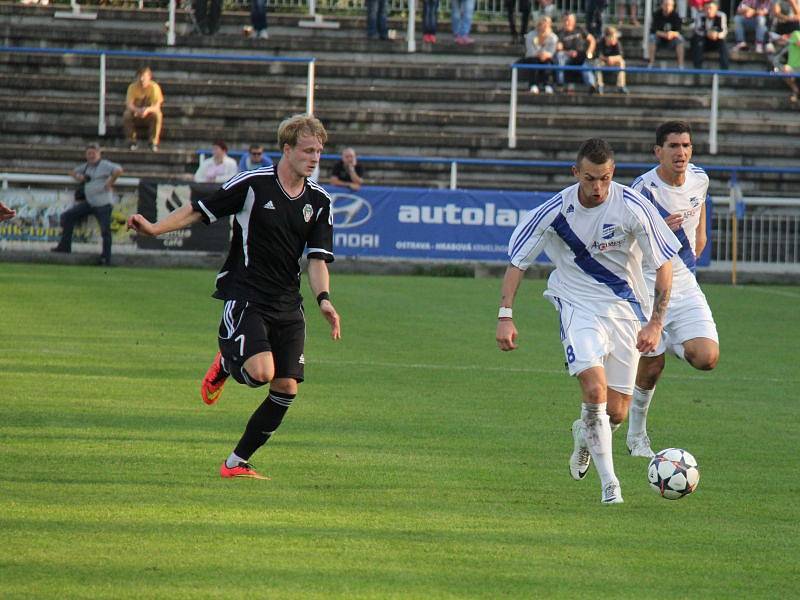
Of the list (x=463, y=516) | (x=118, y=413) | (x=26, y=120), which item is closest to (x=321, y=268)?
(x=463, y=516)

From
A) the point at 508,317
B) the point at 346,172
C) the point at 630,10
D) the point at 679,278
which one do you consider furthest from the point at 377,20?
the point at 508,317

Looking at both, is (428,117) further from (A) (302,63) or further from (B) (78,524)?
(B) (78,524)

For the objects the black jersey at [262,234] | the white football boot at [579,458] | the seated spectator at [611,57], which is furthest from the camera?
the seated spectator at [611,57]

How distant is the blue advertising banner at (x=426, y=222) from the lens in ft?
82.2

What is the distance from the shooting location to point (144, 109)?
93.5 ft

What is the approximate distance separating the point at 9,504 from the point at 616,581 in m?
3.01

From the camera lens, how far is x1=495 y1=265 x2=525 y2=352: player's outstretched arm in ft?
26.4

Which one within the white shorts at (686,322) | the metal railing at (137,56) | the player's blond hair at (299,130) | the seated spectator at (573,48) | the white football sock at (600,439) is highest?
the seated spectator at (573,48)

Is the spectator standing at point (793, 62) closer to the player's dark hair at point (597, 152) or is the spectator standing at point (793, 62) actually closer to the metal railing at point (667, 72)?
the metal railing at point (667, 72)

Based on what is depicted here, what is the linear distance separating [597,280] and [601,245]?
23 cm

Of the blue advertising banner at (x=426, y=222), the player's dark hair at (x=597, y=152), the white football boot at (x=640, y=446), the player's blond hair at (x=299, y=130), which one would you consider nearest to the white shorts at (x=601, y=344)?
the player's dark hair at (x=597, y=152)

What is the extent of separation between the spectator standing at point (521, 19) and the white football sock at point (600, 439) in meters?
25.0

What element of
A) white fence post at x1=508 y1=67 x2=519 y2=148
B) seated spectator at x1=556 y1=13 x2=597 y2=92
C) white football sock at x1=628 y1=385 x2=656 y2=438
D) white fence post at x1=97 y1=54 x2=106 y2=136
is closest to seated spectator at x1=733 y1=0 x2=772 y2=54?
seated spectator at x1=556 y1=13 x2=597 y2=92

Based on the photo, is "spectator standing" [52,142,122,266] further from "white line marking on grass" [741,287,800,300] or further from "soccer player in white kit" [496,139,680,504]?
"soccer player in white kit" [496,139,680,504]
